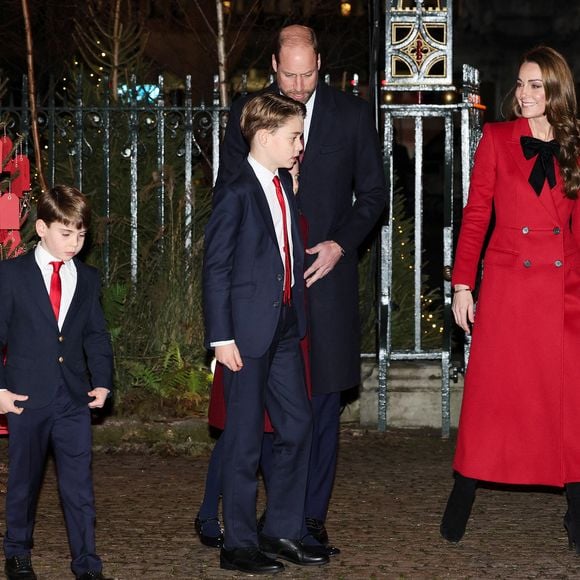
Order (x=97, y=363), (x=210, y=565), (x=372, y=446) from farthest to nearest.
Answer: (x=372, y=446), (x=210, y=565), (x=97, y=363)

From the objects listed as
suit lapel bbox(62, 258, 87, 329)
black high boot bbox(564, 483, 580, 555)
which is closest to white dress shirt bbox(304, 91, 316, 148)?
suit lapel bbox(62, 258, 87, 329)

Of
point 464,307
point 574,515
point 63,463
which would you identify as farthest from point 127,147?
point 574,515

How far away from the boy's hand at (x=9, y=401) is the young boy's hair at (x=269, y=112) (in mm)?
1363

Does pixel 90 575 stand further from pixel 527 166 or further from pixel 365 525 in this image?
pixel 527 166

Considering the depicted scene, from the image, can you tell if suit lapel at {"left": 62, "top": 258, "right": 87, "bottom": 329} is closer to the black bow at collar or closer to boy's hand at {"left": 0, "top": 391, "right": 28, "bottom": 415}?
boy's hand at {"left": 0, "top": 391, "right": 28, "bottom": 415}

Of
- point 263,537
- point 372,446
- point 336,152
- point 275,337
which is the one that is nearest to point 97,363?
point 275,337

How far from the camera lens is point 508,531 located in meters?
6.08

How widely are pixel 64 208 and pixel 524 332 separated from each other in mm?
2027

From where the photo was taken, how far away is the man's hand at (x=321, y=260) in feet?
18.6

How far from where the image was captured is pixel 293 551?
5.46 meters

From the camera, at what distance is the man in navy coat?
579 centimetres

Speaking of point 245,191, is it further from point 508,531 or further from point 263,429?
point 508,531

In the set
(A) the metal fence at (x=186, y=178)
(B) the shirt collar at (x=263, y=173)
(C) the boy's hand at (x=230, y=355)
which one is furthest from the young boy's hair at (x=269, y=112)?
(A) the metal fence at (x=186, y=178)

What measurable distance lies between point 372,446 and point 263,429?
116 inches
